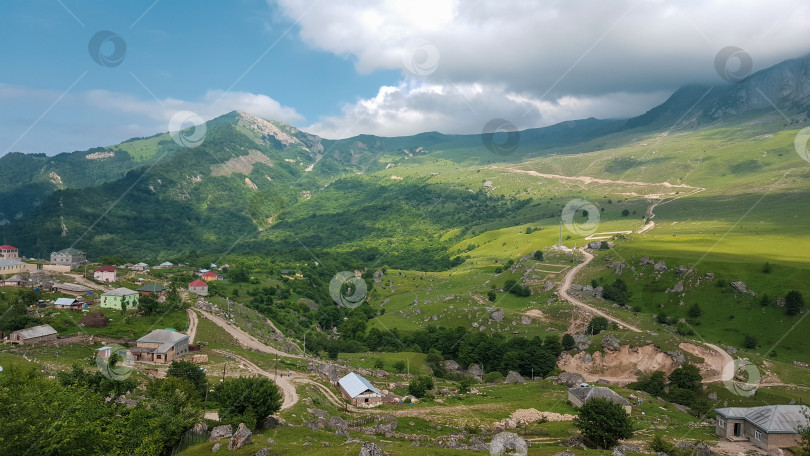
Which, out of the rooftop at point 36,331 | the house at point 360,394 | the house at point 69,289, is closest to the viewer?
the house at point 360,394

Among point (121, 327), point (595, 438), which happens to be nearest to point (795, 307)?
point (595, 438)

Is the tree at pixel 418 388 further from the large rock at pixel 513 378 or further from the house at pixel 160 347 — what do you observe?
the house at pixel 160 347

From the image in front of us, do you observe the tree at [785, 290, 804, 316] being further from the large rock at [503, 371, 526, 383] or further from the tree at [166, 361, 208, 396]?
the tree at [166, 361, 208, 396]

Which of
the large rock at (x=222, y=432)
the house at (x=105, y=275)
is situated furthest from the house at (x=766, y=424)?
the house at (x=105, y=275)

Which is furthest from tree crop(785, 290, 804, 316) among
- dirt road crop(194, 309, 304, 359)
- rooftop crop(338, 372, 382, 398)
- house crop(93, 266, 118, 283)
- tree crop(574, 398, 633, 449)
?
house crop(93, 266, 118, 283)

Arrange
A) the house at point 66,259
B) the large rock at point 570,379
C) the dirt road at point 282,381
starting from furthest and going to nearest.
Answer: the house at point 66,259
the large rock at point 570,379
the dirt road at point 282,381

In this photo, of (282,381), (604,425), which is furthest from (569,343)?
(282,381)

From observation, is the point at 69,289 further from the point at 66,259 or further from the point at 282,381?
the point at 282,381
